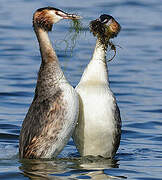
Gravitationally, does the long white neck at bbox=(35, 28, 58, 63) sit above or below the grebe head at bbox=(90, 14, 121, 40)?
below

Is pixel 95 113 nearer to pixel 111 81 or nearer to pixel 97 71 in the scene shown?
pixel 97 71

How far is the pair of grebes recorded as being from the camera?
10.7 meters

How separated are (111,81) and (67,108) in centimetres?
703

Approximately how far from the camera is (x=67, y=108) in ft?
34.8

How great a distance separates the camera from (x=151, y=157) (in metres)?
11.6

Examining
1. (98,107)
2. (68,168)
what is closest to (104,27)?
(98,107)

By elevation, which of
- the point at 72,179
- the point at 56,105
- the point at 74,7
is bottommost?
the point at 72,179

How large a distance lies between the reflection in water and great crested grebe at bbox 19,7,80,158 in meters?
0.17

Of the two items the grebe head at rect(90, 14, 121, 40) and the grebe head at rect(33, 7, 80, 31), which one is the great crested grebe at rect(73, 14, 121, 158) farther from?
the grebe head at rect(33, 7, 80, 31)

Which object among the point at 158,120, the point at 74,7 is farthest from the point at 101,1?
the point at 158,120

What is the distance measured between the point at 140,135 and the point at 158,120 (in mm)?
1093

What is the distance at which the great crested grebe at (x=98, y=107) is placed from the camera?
36.1ft

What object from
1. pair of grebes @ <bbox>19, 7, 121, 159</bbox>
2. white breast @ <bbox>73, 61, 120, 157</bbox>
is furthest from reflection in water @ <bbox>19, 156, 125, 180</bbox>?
white breast @ <bbox>73, 61, 120, 157</bbox>

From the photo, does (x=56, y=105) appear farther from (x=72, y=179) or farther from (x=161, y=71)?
(x=161, y=71)
